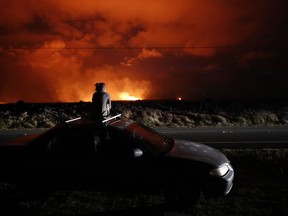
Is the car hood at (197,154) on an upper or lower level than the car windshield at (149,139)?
lower

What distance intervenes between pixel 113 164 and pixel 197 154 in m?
1.56

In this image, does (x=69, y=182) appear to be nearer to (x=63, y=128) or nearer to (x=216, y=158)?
(x=63, y=128)

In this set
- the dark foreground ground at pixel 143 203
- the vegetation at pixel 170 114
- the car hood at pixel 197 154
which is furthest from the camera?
the vegetation at pixel 170 114

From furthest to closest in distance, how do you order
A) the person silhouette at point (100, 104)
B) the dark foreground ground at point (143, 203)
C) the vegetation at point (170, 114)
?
the vegetation at point (170, 114) < the person silhouette at point (100, 104) < the dark foreground ground at point (143, 203)

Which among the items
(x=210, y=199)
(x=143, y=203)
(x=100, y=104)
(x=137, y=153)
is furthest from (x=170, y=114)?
(x=137, y=153)

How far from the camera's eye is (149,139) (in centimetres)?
669

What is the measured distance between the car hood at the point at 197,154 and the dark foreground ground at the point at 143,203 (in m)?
0.79

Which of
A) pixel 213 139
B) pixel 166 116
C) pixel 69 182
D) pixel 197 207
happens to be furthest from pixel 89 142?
pixel 166 116

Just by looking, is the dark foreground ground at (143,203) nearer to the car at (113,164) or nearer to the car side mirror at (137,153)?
the car at (113,164)

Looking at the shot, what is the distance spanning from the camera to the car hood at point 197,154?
6336mm

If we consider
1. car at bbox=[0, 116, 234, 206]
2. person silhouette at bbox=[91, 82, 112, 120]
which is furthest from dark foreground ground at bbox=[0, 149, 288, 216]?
person silhouette at bbox=[91, 82, 112, 120]

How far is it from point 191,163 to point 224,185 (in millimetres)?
672

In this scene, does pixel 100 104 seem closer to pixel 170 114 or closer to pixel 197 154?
pixel 197 154

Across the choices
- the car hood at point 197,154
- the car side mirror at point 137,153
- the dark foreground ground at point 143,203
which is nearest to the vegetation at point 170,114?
the dark foreground ground at point 143,203
